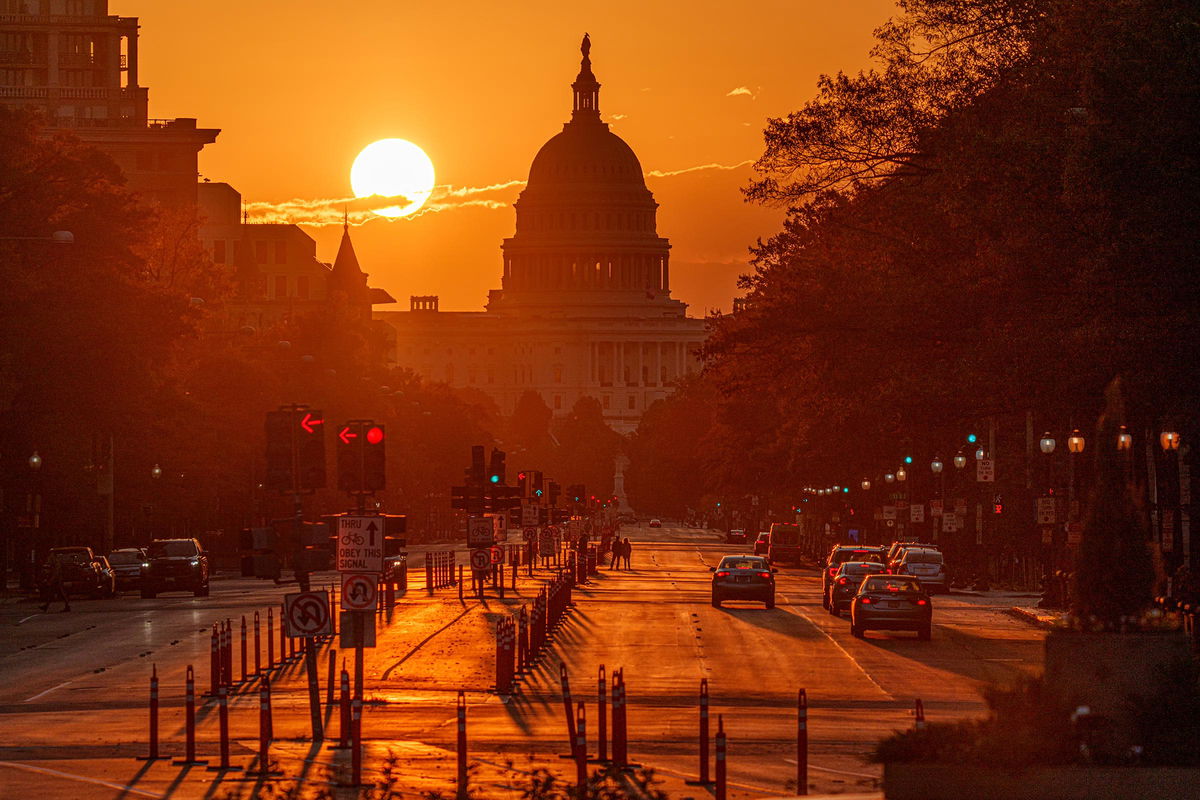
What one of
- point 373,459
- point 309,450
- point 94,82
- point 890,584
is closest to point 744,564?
point 890,584

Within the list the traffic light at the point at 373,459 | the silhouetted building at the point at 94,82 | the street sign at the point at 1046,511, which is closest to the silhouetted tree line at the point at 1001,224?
the street sign at the point at 1046,511

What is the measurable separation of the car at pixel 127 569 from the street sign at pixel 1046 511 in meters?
25.8

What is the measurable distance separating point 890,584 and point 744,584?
12325 mm

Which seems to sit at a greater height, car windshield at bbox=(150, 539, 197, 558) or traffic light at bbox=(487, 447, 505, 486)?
traffic light at bbox=(487, 447, 505, 486)

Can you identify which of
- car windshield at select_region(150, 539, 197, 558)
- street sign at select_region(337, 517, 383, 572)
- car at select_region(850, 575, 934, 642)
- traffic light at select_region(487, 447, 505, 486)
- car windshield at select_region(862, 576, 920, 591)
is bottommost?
car at select_region(850, 575, 934, 642)

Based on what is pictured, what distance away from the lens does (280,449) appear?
2831cm

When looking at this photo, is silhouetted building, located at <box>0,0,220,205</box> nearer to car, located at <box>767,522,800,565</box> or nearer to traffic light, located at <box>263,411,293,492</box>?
car, located at <box>767,522,800,565</box>

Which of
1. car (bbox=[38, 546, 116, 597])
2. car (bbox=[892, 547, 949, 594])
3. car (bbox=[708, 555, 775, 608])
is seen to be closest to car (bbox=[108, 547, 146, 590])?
car (bbox=[38, 546, 116, 597])

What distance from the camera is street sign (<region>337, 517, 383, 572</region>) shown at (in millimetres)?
26469

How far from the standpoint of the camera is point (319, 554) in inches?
1037

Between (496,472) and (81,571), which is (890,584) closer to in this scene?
(496,472)

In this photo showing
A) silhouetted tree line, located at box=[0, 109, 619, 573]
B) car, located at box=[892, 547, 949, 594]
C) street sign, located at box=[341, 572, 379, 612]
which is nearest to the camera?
street sign, located at box=[341, 572, 379, 612]

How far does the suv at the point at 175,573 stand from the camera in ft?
212

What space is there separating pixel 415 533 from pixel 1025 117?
121404 millimetres
